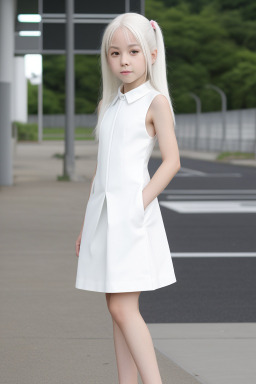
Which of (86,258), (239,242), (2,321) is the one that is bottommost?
(239,242)

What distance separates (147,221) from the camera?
12.8ft

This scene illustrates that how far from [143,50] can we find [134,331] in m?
1.08

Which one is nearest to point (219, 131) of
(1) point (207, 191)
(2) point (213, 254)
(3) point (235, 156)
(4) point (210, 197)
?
(3) point (235, 156)

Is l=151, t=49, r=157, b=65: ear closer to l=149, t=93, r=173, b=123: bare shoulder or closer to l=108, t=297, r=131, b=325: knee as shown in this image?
l=149, t=93, r=173, b=123: bare shoulder

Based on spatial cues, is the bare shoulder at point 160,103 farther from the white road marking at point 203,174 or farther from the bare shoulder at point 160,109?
the white road marking at point 203,174

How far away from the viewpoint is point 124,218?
3848 mm

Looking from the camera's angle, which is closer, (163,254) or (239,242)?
(163,254)

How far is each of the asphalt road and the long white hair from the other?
306 cm

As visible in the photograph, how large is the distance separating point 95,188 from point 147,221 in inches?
9.6

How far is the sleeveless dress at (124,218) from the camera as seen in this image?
3840 millimetres

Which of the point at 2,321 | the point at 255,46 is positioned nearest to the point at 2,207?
the point at 2,321

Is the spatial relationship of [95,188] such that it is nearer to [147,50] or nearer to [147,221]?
[147,221]

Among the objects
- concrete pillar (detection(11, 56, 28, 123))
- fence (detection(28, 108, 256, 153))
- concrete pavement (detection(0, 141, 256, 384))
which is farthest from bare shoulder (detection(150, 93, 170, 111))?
concrete pillar (detection(11, 56, 28, 123))

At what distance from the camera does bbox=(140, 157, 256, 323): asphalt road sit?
7.29 metres
